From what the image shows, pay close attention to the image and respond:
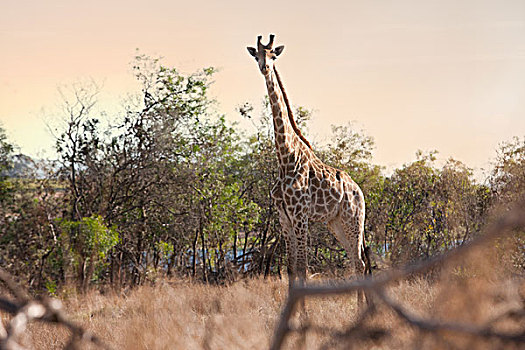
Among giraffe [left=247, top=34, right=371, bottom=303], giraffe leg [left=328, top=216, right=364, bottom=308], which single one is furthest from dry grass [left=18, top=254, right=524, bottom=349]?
giraffe [left=247, top=34, right=371, bottom=303]

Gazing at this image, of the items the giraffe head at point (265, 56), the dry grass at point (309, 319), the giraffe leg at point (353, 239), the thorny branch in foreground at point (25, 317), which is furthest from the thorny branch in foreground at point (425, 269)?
the giraffe leg at point (353, 239)

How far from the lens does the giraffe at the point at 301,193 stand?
22.3 feet

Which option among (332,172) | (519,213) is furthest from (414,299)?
(519,213)

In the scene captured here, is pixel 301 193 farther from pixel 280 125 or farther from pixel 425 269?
pixel 425 269

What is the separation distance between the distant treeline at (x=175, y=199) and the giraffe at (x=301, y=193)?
302 centimetres

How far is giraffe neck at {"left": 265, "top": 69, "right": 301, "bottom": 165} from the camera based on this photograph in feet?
23.0

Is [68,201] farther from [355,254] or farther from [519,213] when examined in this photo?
[519,213]

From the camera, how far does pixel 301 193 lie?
270 inches

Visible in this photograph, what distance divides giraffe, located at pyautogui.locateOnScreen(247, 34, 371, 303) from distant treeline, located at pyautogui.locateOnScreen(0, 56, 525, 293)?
302 cm

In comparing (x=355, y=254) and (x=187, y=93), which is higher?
(x=187, y=93)

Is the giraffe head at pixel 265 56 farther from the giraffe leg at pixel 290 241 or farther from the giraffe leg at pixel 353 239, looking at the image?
the giraffe leg at pixel 353 239

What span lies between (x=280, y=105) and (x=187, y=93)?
13.6 ft

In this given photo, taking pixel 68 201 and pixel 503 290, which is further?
pixel 68 201

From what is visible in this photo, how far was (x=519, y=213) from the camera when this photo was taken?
43.0 inches
